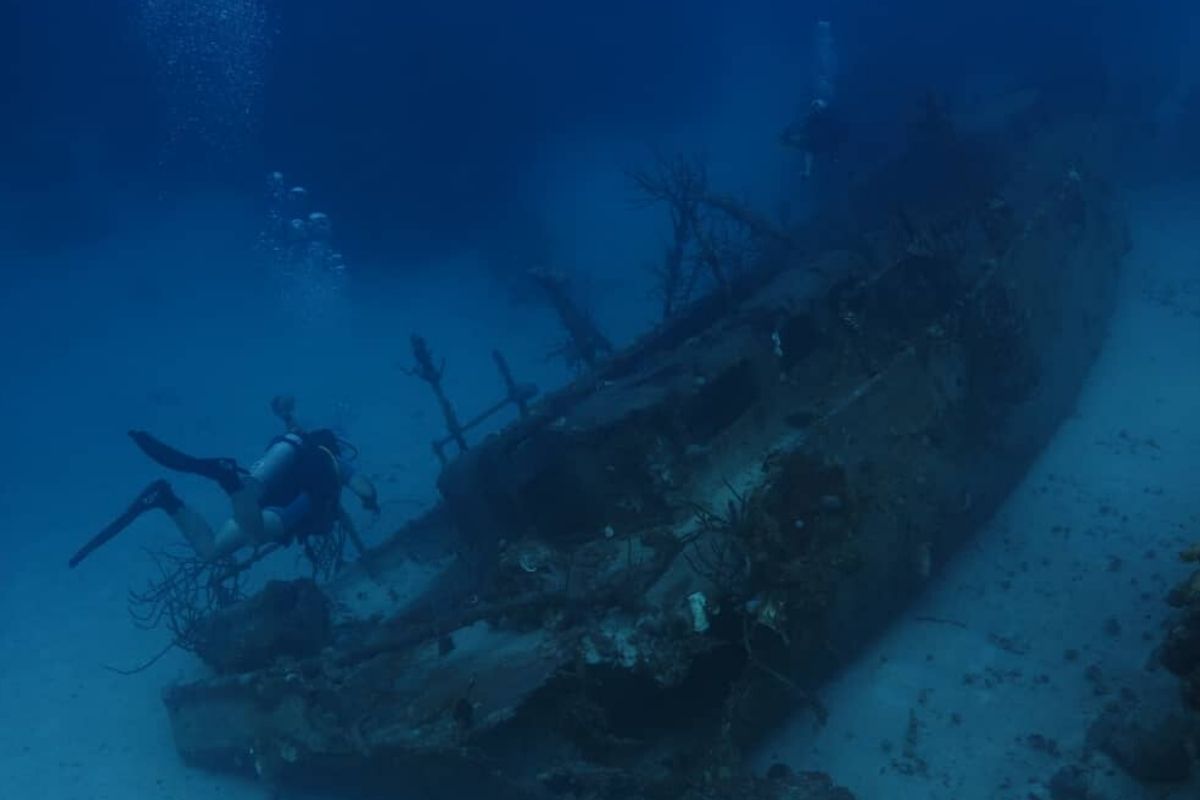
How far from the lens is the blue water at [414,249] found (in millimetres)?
7695

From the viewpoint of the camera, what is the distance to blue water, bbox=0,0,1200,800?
25.2 ft

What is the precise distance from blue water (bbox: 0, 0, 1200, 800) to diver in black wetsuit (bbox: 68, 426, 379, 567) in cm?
265

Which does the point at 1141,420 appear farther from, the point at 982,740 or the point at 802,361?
the point at 982,740

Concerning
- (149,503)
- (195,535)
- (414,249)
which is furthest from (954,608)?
(414,249)

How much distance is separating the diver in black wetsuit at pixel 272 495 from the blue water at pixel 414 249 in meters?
2.65

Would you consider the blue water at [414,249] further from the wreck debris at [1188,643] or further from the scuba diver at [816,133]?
the scuba diver at [816,133]

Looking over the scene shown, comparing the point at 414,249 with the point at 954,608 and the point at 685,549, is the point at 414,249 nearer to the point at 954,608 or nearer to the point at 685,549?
the point at 685,549

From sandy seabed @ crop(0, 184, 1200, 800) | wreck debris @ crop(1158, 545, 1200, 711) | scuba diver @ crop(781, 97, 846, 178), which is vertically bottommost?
wreck debris @ crop(1158, 545, 1200, 711)

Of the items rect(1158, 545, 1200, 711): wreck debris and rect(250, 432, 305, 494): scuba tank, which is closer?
rect(1158, 545, 1200, 711): wreck debris

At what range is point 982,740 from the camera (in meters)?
5.81

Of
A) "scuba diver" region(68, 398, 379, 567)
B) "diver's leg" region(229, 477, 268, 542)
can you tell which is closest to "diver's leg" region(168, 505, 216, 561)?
"scuba diver" region(68, 398, 379, 567)

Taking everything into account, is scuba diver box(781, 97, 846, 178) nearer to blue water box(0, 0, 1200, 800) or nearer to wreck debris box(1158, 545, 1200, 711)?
blue water box(0, 0, 1200, 800)

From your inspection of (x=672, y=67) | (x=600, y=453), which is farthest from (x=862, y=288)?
(x=672, y=67)

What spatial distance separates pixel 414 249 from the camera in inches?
1430
